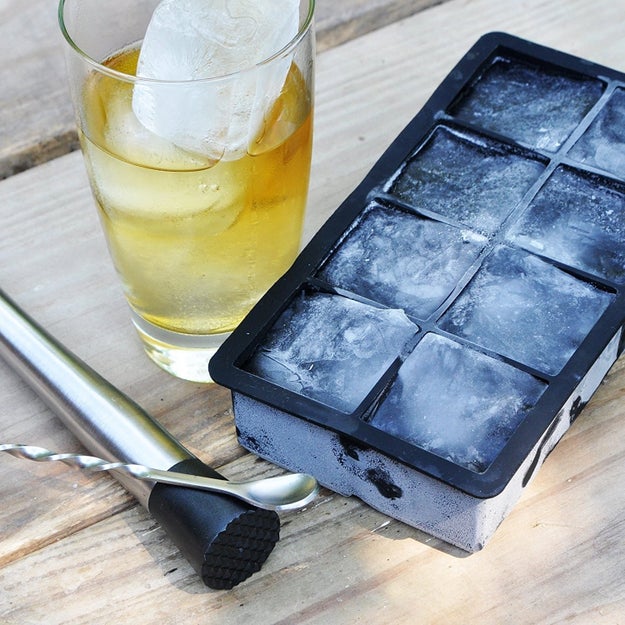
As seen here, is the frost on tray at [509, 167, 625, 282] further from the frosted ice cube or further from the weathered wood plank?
the weathered wood plank

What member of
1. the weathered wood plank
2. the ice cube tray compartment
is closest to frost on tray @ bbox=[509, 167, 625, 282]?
the ice cube tray compartment

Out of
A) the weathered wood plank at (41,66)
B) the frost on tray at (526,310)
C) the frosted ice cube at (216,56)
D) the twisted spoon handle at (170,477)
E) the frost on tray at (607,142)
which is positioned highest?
the frosted ice cube at (216,56)

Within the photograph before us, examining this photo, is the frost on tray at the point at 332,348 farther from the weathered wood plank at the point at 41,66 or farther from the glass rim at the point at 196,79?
the weathered wood plank at the point at 41,66

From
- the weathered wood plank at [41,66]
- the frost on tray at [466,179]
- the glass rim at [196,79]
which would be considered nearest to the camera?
the glass rim at [196,79]

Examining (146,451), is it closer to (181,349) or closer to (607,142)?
(181,349)

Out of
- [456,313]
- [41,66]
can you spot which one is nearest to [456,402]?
[456,313]

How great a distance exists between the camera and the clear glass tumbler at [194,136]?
0.57 metres

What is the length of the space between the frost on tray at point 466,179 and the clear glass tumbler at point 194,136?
0.22 ft

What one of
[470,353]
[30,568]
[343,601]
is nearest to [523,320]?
[470,353]

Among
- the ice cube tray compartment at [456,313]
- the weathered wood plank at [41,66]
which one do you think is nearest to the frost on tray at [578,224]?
the ice cube tray compartment at [456,313]

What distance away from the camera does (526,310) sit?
61 centimetres

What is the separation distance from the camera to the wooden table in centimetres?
56

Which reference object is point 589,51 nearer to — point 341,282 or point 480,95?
point 480,95

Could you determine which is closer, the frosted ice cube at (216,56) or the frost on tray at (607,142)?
the frosted ice cube at (216,56)
